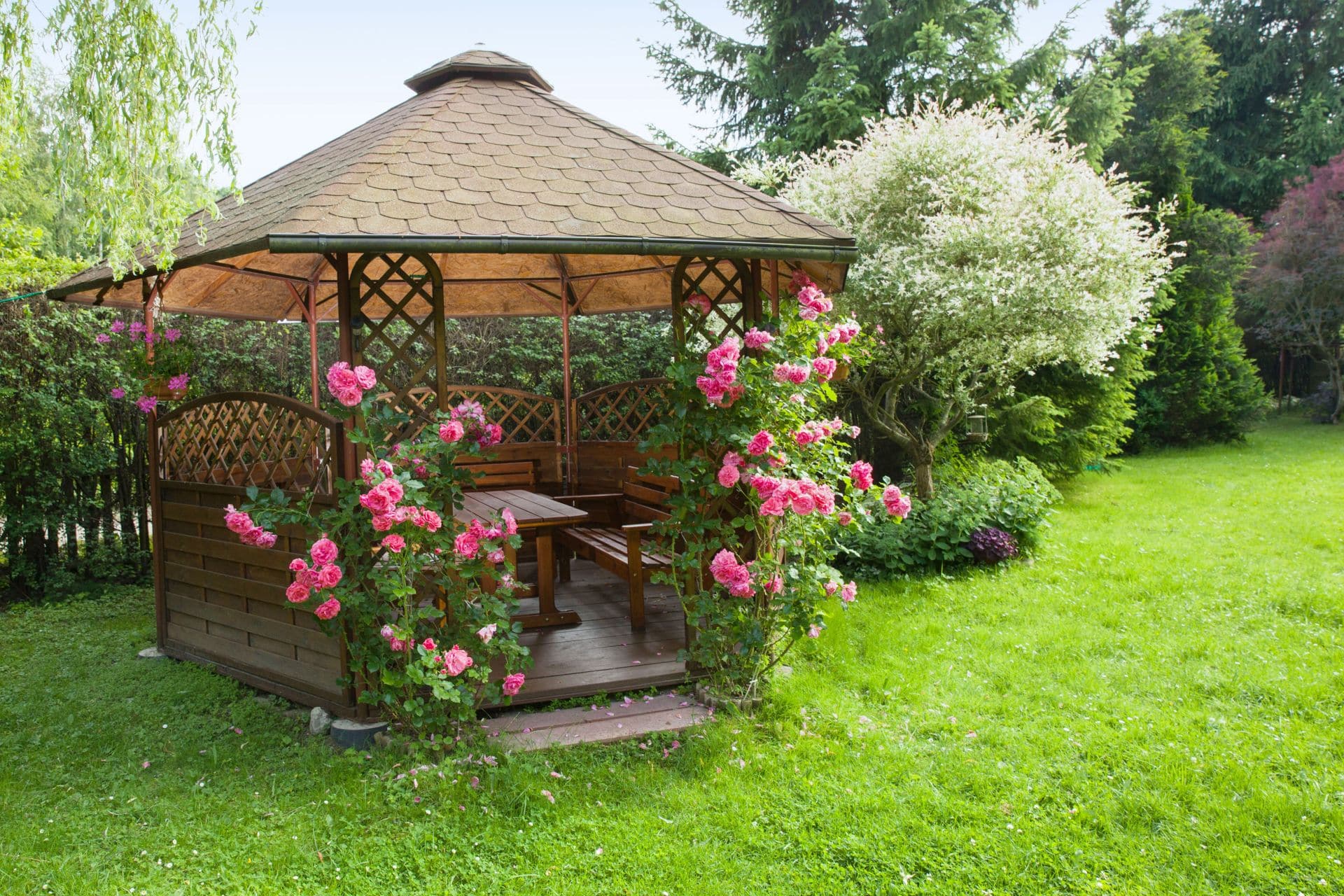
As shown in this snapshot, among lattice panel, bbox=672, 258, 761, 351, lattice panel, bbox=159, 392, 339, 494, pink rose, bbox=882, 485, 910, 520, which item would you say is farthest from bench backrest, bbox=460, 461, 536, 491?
pink rose, bbox=882, 485, 910, 520

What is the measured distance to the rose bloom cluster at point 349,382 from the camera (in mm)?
3635

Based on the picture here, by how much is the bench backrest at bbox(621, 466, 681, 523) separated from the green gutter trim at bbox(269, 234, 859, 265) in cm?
198

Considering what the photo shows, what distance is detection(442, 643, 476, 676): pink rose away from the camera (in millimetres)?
3623

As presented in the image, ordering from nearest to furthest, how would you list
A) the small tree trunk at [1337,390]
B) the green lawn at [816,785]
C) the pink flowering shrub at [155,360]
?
1. the green lawn at [816,785]
2. the pink flowering shrub at [155,360]
3. the small tree trunk at [1337,390]

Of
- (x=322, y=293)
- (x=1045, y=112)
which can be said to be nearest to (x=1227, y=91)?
(x=1045, y=112)

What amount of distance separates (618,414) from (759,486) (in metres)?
4.04

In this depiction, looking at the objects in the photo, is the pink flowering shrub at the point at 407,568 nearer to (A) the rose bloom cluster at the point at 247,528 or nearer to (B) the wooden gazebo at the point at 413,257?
(A) the rose bloom cluster at the point at 247,528

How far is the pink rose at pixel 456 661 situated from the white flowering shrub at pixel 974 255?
5176mm

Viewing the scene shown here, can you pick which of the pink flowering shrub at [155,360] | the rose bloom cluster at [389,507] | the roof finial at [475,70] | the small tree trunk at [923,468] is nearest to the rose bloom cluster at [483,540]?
the rose bloom cluster at [389,507]

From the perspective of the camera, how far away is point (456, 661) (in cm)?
363

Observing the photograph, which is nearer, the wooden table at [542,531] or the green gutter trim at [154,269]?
the green gutter trim at [154,269]

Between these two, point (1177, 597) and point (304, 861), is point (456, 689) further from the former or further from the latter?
point (1177, 597)

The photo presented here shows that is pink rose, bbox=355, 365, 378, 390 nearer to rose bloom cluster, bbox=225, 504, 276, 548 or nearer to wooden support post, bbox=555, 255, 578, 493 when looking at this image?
rose bloom cluster, bbox=225, 504, 276, 548

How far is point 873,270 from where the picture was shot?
7.89 metres
